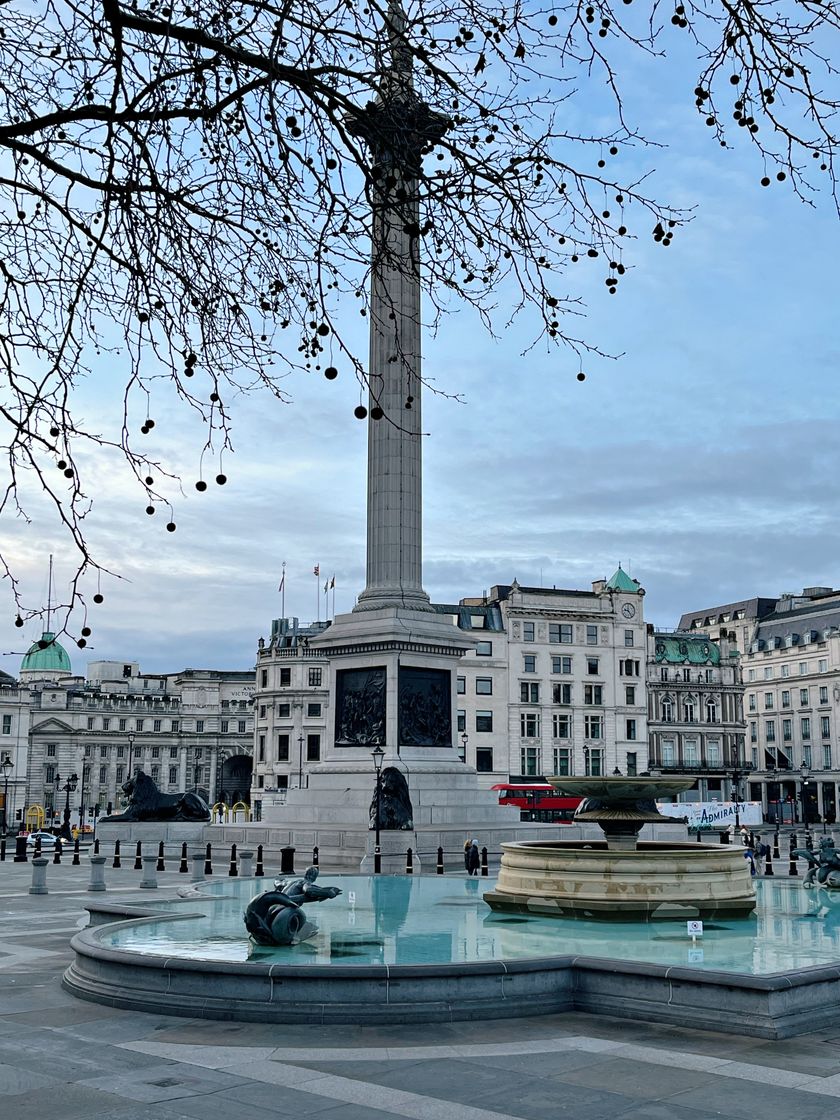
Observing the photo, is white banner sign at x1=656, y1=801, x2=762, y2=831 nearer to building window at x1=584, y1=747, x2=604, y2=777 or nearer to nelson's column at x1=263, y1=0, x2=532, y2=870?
building window at x1=584, y1=747, x2=604, y2=777

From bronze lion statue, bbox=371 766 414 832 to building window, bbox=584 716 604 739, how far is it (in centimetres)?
6047

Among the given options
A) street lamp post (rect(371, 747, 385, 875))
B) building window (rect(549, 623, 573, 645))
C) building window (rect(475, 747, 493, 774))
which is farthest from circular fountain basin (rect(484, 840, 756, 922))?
building window (rect(549, 623, 573, 645))

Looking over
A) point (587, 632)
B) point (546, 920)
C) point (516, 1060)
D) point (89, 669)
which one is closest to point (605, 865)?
point (546, 920)

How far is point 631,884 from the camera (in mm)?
19609

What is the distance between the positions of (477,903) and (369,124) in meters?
17.1

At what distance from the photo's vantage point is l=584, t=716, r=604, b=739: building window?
98.0 meters

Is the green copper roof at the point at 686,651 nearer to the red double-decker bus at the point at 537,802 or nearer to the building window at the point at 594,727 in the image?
the building window at the point at 594,727

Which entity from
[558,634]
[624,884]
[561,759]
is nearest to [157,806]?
[624,884]

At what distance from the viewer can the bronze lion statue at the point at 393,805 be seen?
126 ft

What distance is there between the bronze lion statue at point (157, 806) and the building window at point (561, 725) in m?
49.9

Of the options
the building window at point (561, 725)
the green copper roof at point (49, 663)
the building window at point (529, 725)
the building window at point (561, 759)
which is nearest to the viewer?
the building window at point (529, 725)

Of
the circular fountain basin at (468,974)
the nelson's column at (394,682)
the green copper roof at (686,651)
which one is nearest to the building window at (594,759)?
the green copper roof at (686,651)

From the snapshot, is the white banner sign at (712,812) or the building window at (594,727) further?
the building window at (594,727)

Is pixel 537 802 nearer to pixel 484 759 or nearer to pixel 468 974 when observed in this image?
pixel 484 759
